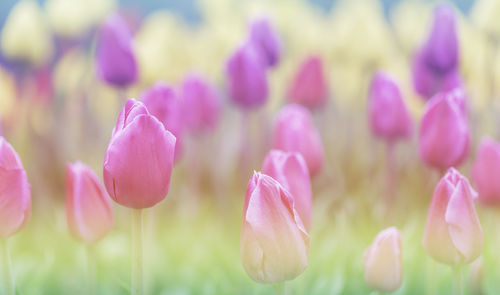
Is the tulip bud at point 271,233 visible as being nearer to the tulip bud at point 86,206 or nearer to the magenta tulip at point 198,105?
the tulip bud at point 86,206

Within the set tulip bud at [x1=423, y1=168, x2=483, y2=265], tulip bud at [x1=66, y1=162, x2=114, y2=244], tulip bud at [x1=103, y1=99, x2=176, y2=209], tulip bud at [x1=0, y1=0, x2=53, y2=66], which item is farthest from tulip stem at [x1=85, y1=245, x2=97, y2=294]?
tulip bud at [x1=0, y1=0, x2=53, y2=66]

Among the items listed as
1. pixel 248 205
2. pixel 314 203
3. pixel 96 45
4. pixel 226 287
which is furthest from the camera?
pixel 96 45

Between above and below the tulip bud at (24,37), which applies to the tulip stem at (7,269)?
below

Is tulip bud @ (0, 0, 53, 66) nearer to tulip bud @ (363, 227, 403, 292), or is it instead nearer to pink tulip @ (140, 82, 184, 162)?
pink tulip @ (140, 82, 184, 162)

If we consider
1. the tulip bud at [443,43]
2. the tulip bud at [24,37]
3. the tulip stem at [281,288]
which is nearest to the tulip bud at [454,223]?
the tulip stem at [281,288]

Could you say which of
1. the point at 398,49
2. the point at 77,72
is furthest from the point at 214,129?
the point at 398,49

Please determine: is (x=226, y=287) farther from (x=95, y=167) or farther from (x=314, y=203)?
(x=95, y=167)
